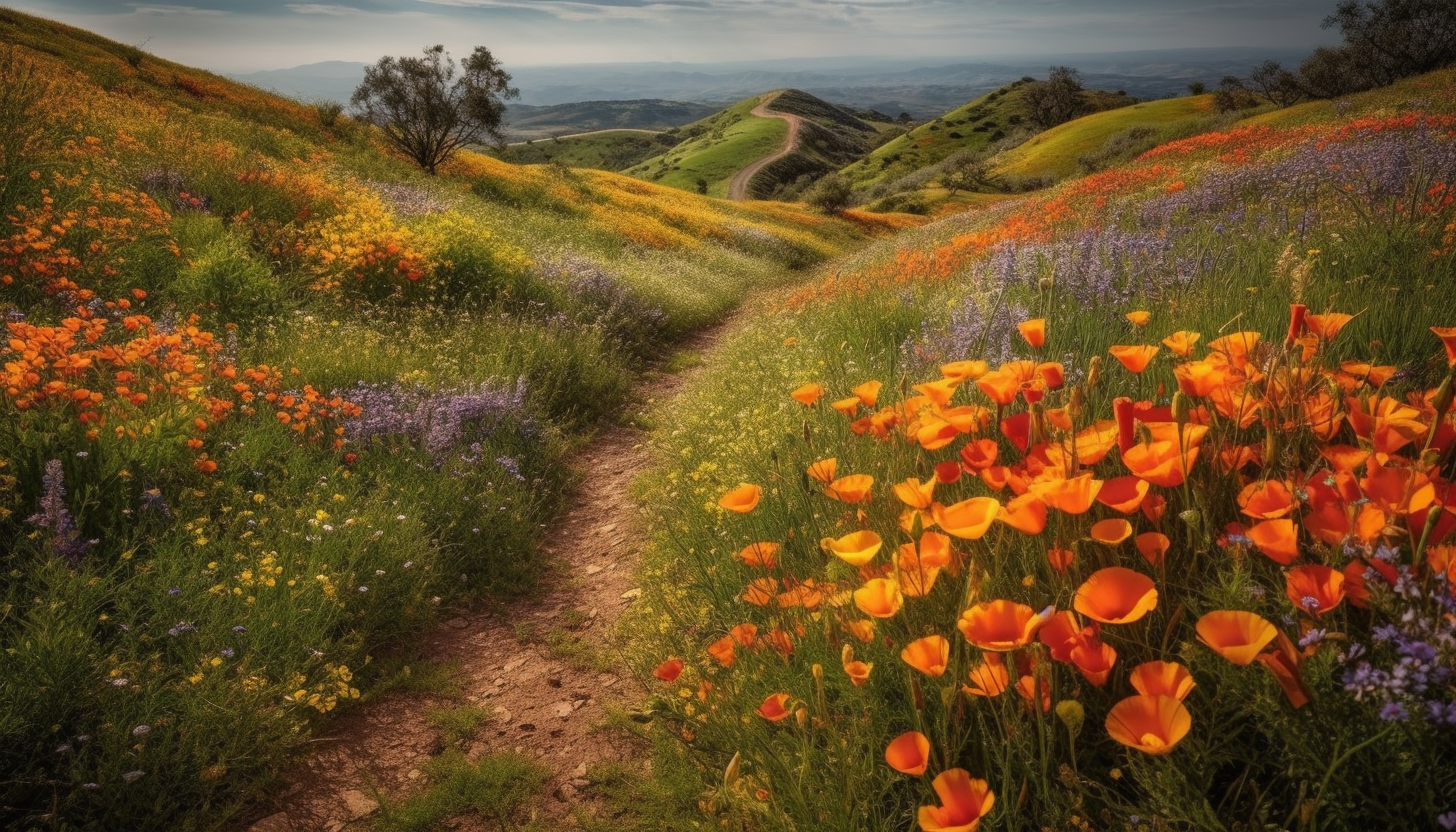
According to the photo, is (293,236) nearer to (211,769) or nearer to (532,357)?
(532,357)

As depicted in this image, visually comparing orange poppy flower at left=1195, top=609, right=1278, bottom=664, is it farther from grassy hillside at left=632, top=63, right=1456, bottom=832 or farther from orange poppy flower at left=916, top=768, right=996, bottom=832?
orange poppy flower at left=916, top=768, right=996, bottom=832

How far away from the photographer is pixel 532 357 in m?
8.46

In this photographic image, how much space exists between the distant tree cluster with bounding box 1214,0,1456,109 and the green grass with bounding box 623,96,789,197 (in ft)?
191

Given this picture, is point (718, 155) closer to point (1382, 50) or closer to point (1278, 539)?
point (1382, 50)

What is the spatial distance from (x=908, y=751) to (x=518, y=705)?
10.2 ft

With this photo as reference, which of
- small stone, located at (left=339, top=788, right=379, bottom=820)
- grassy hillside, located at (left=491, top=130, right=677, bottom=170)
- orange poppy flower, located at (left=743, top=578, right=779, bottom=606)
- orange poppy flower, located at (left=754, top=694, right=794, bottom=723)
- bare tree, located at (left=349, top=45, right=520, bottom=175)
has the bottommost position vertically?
small stone, located at (left=339, top=788, right=379, bottom=820)

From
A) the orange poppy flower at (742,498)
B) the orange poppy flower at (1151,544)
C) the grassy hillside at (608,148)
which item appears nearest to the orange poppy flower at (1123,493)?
the orange poppy flower at (1151,544)

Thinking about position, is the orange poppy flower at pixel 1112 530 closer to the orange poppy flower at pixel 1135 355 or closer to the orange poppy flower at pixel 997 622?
the orange poppy flower at pixel 997 622

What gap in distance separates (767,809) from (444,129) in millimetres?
24202

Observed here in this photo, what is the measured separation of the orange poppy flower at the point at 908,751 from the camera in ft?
4.72

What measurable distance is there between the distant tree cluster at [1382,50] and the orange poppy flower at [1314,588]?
176 feet

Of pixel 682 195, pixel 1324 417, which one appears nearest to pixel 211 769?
pixel 1324 417

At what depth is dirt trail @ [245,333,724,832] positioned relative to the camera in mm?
3250

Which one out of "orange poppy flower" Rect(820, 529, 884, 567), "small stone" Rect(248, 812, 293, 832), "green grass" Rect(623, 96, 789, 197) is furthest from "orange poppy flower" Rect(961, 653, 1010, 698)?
→ "green grass" Rect(623, 96, 789, 197)
